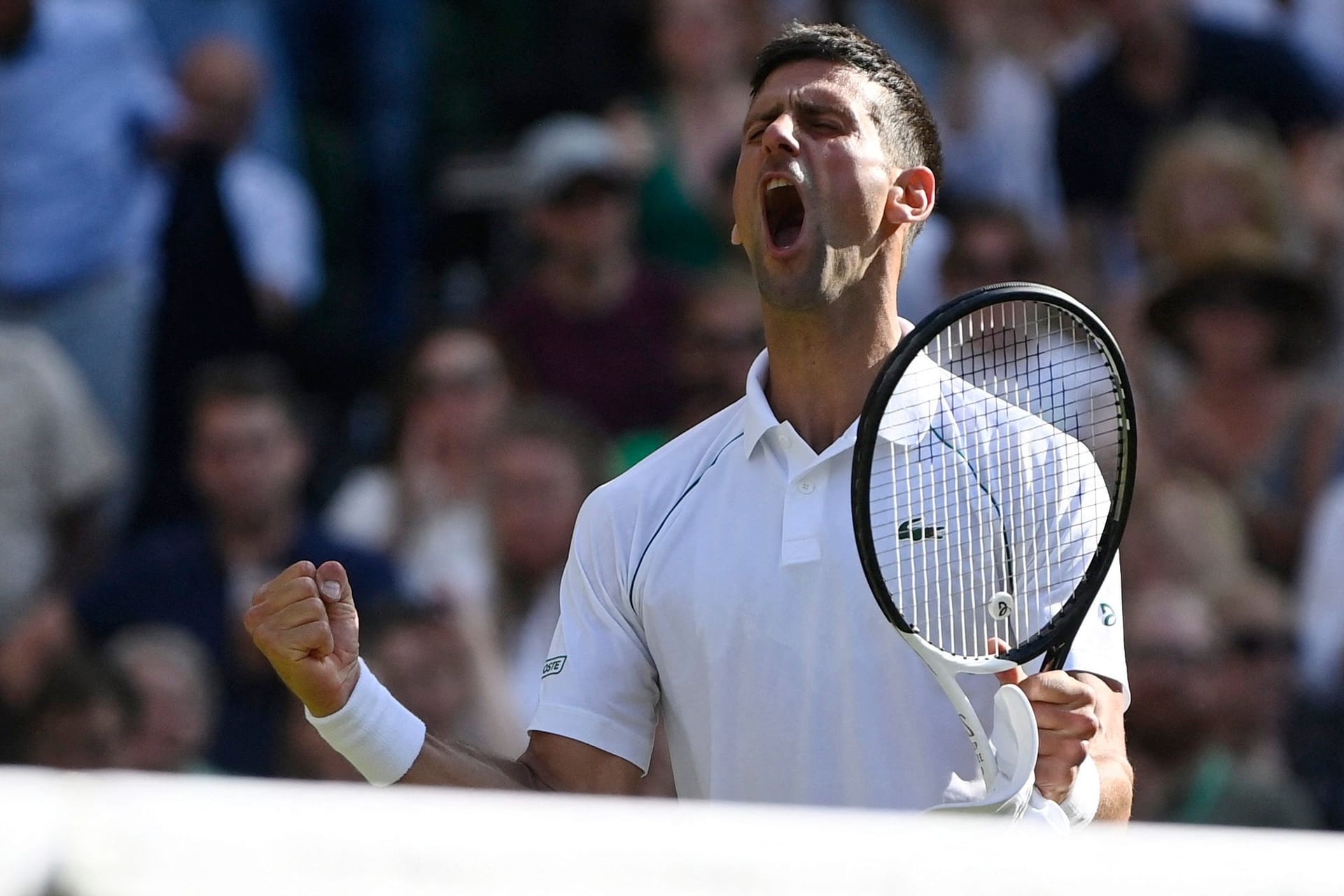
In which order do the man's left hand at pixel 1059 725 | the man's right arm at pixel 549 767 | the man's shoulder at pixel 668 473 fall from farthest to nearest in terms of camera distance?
the man's shoulder at pixel 668 473 → the man's right arm at pixel 549 767 → the man's left hand at pixel 1059 725

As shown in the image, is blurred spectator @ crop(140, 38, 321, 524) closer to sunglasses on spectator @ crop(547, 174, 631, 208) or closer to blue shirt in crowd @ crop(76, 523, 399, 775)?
blue shirt in crowd @ crop(76, 523, 399, 775)

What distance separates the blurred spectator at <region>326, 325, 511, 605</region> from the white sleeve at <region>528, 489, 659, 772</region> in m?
3.20

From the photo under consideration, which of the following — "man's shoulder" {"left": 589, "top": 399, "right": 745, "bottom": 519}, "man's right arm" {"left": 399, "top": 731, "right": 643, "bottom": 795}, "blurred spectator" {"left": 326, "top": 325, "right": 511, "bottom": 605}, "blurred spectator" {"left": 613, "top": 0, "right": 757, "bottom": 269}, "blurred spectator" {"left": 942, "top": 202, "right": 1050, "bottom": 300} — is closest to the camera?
Result: "man's right arm" {"left": 399, "top": 731, "right": 643, "bottom": 795}

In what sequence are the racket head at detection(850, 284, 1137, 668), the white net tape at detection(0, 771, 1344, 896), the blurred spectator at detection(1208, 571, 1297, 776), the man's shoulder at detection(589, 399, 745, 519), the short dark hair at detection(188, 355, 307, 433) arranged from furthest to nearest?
the short dark hair at detection(188, 355, 307, 433), the blurred spectator at detection(1208, 571, 1297, 776), the man's shoulder at detection(589, 399, 745, 519), the racket head at detection(850, 284, 1137, 668), the white net tape at detection(0, 771, 1344, 896)

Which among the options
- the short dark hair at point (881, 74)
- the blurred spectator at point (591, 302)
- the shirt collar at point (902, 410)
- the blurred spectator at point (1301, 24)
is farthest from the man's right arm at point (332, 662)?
the blurred spectator at point (1301, 24)

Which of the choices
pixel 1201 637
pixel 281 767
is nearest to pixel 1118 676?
pixel 1201 637

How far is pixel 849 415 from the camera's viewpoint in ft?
10.5

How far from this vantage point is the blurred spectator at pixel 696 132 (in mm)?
6996

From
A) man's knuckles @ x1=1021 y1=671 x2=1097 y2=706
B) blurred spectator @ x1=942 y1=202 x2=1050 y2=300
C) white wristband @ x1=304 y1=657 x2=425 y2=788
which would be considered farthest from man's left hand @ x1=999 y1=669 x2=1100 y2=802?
blurred spectator @ x1=942 y1=202 x2=1050 y2=300

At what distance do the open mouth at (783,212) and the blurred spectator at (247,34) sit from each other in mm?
4261

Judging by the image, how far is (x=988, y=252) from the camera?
21.0ft

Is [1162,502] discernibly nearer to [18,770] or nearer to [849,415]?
[849,415]

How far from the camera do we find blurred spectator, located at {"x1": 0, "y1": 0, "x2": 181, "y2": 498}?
7078 millimetres

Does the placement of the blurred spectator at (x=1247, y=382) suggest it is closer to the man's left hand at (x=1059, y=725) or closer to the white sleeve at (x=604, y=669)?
the white sleeve at (x=604, y=669)
